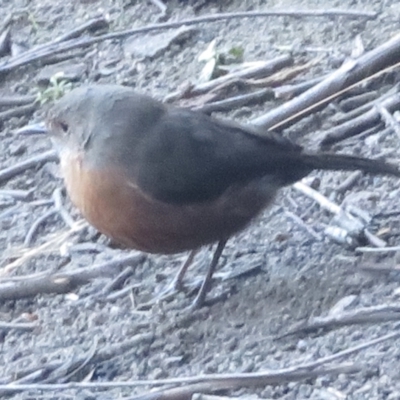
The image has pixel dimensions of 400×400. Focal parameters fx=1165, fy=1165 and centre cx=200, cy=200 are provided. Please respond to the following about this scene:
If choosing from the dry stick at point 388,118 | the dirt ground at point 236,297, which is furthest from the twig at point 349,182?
the dry stick at point 388,118

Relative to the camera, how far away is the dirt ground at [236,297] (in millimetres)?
4098

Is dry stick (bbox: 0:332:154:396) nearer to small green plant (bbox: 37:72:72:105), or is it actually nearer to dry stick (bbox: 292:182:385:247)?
dry stick (bbox: 292:182:385:247)

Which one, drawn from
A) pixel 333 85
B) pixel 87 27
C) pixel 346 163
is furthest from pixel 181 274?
pixel 87 27

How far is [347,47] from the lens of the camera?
638 cm

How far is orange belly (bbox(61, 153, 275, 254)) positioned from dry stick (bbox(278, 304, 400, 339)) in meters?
0.62

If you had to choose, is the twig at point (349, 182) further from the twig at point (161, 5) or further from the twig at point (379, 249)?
the twig at point (161, 5)

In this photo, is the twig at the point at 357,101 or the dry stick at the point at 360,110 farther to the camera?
the twig at the point at 357,101

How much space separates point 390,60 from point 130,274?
5.92ft

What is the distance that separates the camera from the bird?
4.54 metres

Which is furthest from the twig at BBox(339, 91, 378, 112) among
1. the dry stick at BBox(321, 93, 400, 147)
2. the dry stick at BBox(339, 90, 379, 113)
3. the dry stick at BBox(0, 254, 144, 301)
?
the dry stick at BBox(0, 254, 144, 301)

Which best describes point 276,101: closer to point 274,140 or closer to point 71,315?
point 274,140

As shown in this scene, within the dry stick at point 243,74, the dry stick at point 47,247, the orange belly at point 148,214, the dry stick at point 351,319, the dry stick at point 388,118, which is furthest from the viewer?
A: the dry stick at point 243,74

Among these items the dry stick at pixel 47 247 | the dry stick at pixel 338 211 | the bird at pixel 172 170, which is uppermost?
the bird at pixel 172 170

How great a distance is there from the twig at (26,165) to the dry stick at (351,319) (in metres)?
2.18
